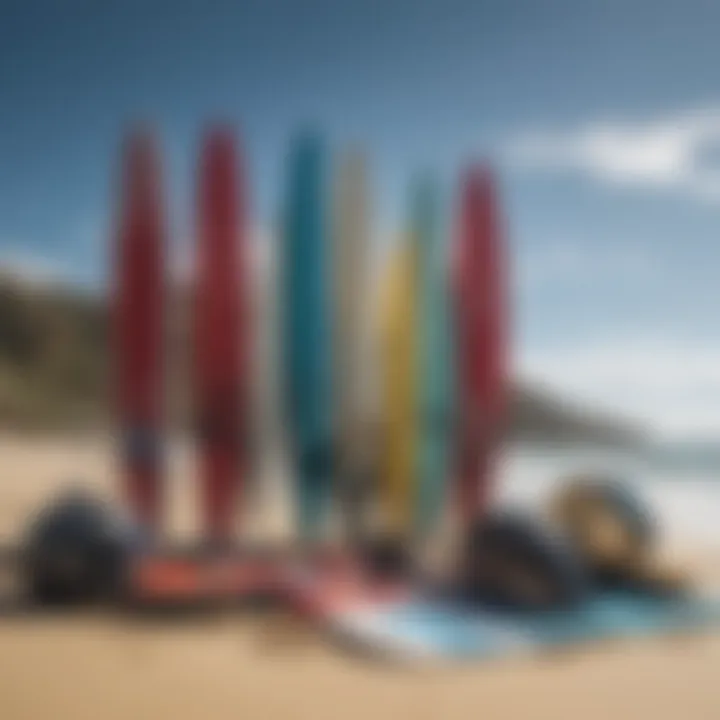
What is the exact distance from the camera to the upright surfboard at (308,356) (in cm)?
223

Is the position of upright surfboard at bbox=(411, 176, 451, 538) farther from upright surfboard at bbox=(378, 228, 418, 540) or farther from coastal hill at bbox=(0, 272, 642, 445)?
coastal hill at bbox=(0, 272, 642, 445)

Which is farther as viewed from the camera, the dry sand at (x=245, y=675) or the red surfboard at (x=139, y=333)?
the red surfboard at (x=139, y=333)

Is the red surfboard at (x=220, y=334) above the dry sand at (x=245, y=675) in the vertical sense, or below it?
above

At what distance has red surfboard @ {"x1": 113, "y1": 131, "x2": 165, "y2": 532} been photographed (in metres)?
2.13

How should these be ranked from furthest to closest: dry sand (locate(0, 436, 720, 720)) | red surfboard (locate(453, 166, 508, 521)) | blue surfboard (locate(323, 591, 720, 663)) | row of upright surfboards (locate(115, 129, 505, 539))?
red surfboard (locate(453, 166, 508, 521)) → row of upright surfboards (locate(115, 129, 505, 539)) → blue surfboard (locate(323, 591, 720, 663)) → dry sand (locate(0, 436, 720, 720))

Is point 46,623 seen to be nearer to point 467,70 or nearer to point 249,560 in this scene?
point 249,560

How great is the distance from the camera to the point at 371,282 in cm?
229

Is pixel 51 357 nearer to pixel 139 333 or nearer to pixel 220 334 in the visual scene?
pixel 139 333

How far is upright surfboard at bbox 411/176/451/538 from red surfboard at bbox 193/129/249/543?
0.32 metres

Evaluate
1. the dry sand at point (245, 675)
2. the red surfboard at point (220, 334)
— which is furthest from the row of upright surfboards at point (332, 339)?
the dry sand at point (245, 675)

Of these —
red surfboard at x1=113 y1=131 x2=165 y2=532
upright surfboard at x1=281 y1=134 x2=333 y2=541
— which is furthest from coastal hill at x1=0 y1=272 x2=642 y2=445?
upright surfboard at x1=281 y1=134 x2=333 y2=541

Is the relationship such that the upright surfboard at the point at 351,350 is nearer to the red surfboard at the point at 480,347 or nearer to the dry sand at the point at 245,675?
the red surfboard at the point at 480,347

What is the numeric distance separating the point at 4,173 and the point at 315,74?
0.57 metres

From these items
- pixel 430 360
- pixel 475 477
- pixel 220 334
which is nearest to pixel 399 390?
pixel 430 360
